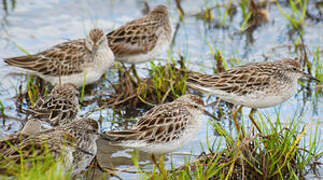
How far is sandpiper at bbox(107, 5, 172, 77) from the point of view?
35.7 ft

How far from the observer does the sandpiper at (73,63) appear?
1031cm

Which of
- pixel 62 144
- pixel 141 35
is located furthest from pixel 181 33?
pixel 62 144

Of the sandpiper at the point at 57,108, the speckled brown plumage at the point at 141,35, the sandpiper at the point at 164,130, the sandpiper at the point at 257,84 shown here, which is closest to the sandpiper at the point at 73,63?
the speckled brown plumage at the point at 141,35

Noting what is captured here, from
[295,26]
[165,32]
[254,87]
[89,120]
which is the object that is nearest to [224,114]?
[254,87]

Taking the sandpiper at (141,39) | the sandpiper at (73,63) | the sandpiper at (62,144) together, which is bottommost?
the sandpiper at (62,144)

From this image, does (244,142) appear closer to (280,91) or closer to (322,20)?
(280,91)

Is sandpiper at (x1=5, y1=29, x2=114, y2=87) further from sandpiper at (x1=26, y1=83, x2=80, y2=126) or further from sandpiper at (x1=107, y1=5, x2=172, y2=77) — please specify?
sandpiper at (x1=26, y1=83, x2=80, y2=126)

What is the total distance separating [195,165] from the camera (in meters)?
7.79

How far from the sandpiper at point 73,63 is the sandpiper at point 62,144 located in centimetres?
248

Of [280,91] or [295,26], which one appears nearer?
[280,91]

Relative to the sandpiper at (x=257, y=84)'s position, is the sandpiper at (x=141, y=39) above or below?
above

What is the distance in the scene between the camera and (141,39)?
1102 cm

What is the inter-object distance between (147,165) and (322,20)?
7.31 metres

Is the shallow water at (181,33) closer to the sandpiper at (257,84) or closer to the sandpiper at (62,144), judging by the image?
the sandpiper at (257,84)
